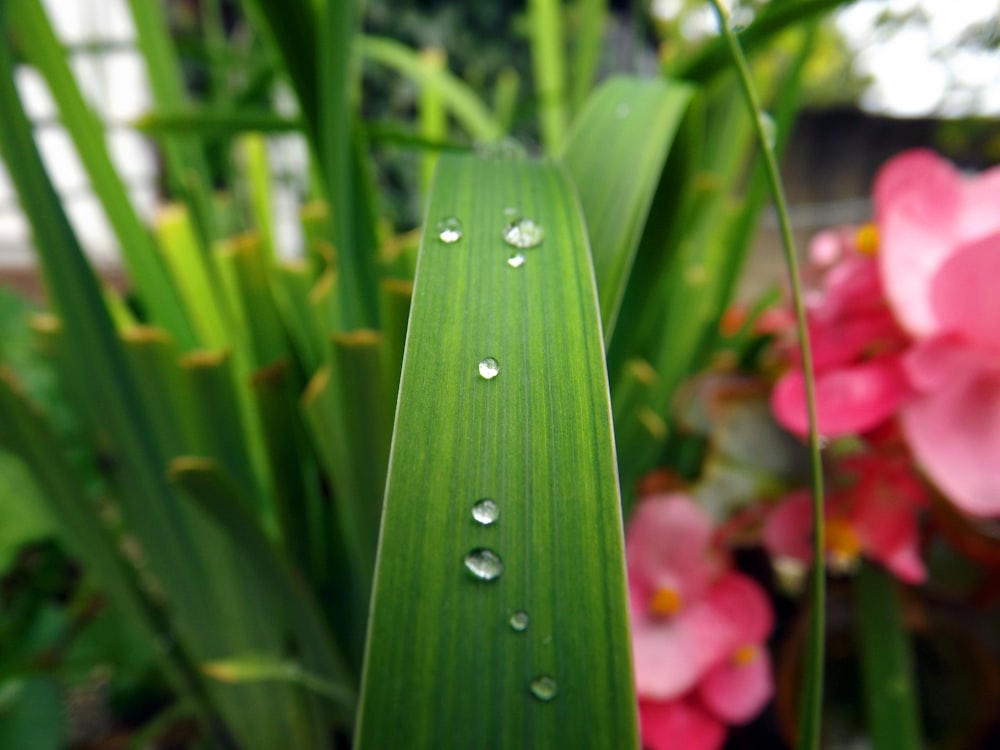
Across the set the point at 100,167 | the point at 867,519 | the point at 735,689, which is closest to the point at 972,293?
the point at 867,519

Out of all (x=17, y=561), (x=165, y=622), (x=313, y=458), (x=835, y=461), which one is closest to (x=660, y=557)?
(x=835, y=461)

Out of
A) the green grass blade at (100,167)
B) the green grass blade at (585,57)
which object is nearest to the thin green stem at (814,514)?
the green grass blade at (100,167)

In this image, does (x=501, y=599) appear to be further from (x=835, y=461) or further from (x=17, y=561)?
(x=17, y=561)

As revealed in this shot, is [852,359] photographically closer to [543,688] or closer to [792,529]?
[792,529]

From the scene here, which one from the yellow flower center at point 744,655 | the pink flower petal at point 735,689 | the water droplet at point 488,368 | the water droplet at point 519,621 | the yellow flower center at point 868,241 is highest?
the yellow flower center at point 868,241

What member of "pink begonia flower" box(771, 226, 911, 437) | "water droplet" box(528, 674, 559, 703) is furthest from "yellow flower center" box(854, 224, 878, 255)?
"water droplet" box(528, 674, 559, 703)

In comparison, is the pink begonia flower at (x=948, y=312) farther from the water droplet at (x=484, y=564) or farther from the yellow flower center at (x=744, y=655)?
the water droplet at (x=484, y=564)
